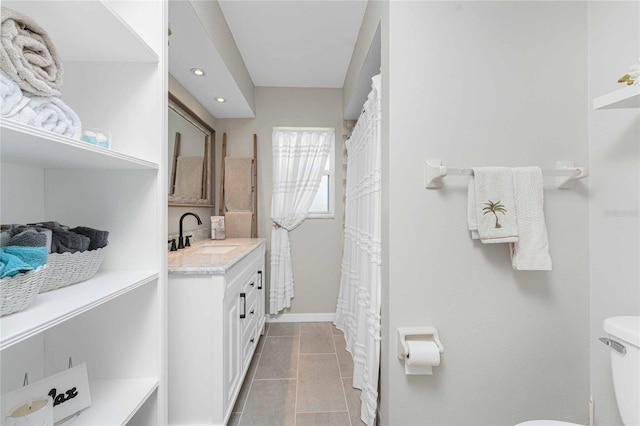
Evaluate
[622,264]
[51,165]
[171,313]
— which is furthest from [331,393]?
[51,165]

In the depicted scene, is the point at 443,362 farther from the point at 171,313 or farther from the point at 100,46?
the point at 100,46

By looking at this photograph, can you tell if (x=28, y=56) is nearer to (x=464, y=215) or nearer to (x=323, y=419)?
(x=464, y=215)

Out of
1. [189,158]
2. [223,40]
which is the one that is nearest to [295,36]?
[223,40]

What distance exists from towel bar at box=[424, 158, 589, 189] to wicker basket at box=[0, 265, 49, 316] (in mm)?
1314

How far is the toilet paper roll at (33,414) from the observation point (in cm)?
71

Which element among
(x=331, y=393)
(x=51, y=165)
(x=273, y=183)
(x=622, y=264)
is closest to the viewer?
(x=51, y=165)

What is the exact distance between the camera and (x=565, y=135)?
1350mm

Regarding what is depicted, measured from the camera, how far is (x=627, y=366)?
985mm

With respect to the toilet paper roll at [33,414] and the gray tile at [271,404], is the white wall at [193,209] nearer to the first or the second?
the gray tile at [271,404]

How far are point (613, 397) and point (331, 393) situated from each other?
4.74 feet

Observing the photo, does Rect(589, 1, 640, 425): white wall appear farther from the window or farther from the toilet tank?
the window

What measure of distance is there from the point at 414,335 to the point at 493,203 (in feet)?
2.22

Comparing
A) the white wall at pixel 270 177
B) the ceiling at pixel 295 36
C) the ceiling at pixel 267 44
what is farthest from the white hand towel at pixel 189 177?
the ceiling at pixel 295 36

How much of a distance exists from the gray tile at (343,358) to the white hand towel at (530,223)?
1499 mm
